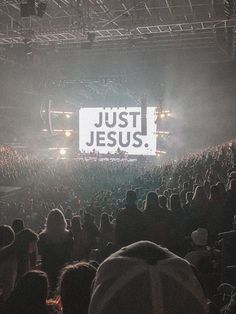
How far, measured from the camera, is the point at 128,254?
1297 mm

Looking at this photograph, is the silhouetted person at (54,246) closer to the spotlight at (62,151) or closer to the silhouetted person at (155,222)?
the silhouetted person at (155,222)

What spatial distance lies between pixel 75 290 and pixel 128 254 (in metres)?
1.03

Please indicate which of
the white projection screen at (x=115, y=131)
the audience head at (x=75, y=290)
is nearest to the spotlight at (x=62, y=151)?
the white projection screen at (x=115, y=131)

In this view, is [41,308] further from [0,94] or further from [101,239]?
[0,94]

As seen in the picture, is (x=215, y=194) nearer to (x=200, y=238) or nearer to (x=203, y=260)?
(x=200, y=238)

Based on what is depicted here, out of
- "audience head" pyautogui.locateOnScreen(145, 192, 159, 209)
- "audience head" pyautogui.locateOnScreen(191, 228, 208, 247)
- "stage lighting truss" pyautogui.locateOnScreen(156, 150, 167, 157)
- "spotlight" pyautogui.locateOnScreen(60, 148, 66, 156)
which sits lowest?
"audience head" pyautogui.locateOnScreen(191, 228, 208, 247)

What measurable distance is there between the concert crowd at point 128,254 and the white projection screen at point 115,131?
50.3 feet

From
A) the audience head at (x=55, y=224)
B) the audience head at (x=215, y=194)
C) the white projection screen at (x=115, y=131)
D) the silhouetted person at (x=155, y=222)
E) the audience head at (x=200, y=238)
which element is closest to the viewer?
the audience head at (x=200, y=238)

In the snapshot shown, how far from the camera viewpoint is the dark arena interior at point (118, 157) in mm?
2195

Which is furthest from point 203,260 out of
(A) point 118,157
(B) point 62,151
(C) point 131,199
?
(B) point 62,151

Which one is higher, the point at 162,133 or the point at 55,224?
the point at 162,133

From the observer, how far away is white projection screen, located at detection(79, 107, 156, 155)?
29.6 m

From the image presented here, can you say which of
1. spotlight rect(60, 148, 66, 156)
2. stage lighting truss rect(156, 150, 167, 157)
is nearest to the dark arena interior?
stage lighting truss rect(156, 150, 167, 157)

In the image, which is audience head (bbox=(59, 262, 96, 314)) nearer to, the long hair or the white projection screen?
the long hair
